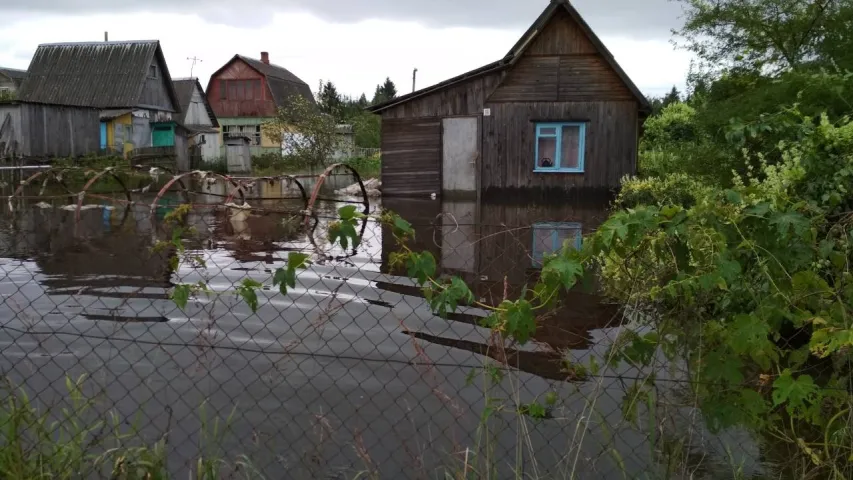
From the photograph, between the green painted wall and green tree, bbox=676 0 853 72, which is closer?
green tree, bbox=676 0 853 72

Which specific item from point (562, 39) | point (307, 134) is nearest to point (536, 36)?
point (562, 39)

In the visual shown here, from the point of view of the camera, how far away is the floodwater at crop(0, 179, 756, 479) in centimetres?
405

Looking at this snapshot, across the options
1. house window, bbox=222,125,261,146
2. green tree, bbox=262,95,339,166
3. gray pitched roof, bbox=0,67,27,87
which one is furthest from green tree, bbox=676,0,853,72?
gray pitched roof, bbox=0,67,27,87

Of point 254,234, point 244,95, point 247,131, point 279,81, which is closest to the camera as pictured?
point 254,234

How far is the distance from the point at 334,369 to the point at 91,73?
113ft

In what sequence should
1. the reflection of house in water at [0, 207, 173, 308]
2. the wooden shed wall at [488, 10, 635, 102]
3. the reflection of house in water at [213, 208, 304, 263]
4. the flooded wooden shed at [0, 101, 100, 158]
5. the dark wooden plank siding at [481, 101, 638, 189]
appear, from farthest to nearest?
the flooded wooden shed at [0, 101, 100, 158] → the dark wooden plank siding at [481, 101, 638, 189] → the wooden shed wall at [488, 10, 635, 102] → the reflection of house in water at [213, 208, 304, 263] → the reflection of house in water at [0, 207, 173, 308]

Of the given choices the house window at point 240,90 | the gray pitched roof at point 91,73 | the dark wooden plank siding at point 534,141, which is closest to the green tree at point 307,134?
the gray pitched roof at point 91,73

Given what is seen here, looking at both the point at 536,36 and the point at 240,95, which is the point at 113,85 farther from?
the point at 536,36

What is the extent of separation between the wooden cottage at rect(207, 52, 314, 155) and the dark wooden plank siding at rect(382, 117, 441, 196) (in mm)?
26074

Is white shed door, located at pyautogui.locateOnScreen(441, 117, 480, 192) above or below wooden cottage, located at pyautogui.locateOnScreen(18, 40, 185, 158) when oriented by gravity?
below

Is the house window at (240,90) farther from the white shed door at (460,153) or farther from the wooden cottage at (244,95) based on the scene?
the white shed door at (460,153)

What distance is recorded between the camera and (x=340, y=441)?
4.43m

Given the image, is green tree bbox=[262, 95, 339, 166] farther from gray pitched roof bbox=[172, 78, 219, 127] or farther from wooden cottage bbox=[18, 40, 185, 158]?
gray pitched roof bbox=[172, 78, 219, 127]

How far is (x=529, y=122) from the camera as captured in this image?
1972cm
